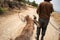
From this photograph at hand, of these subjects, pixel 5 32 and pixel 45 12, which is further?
pixel 5 32

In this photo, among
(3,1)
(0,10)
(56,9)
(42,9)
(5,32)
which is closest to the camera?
(42,9)

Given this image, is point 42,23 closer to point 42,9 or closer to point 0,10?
point 42,9

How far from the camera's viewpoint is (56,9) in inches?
856

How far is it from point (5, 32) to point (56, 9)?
558 inches

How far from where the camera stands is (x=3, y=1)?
15.8 metres

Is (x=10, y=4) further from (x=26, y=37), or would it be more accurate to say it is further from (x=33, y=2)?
(x=26, y=37)

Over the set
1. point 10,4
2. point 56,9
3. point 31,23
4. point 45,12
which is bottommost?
point 56,9

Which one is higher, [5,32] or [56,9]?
[5,32]

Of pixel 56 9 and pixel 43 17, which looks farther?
pixel 56 9

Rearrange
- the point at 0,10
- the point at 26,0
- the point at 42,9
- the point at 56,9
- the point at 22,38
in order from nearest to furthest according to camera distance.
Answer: the point at 22,38 → the point at 42,9 → the point at 0,10 → the point at 56,9 → the point at 26,0

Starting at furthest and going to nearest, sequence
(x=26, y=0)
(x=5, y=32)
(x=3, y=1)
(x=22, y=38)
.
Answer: (x=26, y=0)
(x=3, y=1)
(x=5, y=32)
(x=22, y=38)

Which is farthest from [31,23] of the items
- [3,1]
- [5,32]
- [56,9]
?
[56,9]

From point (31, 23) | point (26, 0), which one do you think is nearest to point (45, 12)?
point (31, 23)

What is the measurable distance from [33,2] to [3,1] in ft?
25.3
